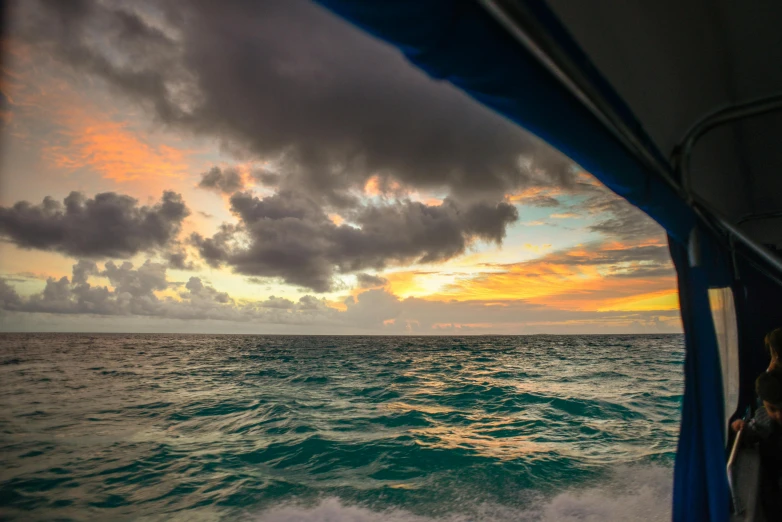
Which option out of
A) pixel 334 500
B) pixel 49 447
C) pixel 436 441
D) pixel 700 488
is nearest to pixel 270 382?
pixel 49 447

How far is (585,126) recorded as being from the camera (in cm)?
127

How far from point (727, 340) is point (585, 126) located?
→ 3.62m

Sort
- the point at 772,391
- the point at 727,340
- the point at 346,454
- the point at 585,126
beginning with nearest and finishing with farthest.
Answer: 1. the point at 585,126
2. the point at 772,391
3. the point at 727,340
4. the point at 346,454

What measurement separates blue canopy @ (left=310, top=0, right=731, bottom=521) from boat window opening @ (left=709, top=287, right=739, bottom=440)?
925 mm

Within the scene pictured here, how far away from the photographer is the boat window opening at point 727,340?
10.2ft

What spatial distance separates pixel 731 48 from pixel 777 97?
1.11 feet

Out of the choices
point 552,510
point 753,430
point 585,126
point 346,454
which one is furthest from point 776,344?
point 346,454

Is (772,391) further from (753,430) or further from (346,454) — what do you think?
(346,454)

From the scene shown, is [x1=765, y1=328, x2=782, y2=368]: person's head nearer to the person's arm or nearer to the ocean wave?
Answer: the person's arm

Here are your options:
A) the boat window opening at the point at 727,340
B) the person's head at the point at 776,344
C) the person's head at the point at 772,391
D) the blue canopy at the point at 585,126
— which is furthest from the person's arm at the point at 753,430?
the blue canopy at the point at 585,126

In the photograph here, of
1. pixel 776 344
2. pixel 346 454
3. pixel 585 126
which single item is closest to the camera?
pixel 585 126

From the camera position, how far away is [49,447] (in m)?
8.14

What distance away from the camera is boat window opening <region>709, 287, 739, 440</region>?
3113 mm

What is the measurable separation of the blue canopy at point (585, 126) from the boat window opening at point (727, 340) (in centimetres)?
93
